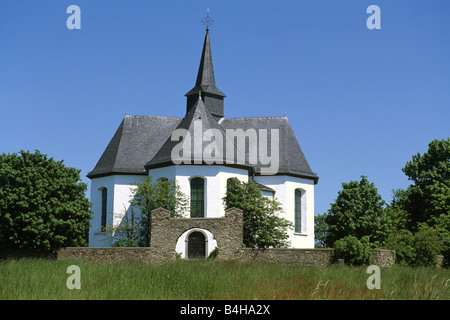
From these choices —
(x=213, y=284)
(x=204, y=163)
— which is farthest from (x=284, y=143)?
(x=213, y=284)

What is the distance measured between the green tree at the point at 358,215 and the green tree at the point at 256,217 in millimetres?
9335

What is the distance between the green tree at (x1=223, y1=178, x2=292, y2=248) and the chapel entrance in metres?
2.49

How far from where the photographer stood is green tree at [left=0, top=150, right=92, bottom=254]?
29.7 meters

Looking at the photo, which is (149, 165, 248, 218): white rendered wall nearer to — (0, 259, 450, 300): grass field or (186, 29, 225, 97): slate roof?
(186, 29, 225, 97): slate roof

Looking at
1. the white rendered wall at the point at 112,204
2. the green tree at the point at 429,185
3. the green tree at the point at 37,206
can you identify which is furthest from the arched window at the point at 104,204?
the green tree at the point at 429,185

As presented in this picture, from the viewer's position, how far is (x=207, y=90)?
141 ft

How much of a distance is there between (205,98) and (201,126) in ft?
25.9

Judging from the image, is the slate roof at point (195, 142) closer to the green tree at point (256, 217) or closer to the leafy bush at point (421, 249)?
the green tree at point (256, 217)

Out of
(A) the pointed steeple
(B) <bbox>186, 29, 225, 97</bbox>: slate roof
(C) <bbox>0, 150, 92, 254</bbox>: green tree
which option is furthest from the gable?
(C) <bbox>0, 150, 92, 254</bbox>: green tree

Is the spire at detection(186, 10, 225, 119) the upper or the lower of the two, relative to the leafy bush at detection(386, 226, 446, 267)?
upper

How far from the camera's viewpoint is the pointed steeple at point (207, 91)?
1688 inches

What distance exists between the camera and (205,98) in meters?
42.8

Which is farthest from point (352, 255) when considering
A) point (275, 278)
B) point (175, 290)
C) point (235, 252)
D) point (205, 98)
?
point (205, 98)
